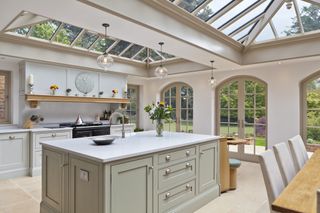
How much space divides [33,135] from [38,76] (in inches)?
51.4

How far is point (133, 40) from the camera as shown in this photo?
352 centimetres

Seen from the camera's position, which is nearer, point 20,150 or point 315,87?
point 20,150

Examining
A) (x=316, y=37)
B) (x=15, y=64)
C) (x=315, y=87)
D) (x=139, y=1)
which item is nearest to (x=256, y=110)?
(x=315, y=87)

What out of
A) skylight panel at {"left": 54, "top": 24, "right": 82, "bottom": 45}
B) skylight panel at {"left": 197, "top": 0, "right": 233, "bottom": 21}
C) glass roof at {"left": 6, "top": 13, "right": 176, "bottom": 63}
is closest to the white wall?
Answer: skylight panel at {"left": 197, "top": 0, "right": 233, "bottom": 21}

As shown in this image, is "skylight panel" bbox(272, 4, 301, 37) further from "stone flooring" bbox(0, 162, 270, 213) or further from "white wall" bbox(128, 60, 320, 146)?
"stone flooring" bbox(0, 162, 270, 213)

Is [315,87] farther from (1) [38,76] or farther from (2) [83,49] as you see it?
(1) [38,76]

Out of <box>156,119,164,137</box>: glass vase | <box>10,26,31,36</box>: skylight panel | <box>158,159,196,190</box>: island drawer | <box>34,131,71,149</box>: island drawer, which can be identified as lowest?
<box>158,159,196,190</box>: island drawer

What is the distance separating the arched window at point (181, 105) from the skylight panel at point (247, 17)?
8.84ft

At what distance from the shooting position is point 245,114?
5.70 m

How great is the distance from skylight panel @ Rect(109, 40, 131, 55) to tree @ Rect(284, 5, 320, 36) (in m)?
3.47

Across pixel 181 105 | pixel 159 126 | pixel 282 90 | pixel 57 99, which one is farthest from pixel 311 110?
pixel 57 99

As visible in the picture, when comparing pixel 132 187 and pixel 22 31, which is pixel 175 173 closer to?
pixel 132 187

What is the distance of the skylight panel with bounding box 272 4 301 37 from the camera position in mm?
3996

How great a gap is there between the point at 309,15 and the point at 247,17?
1.02 meters
